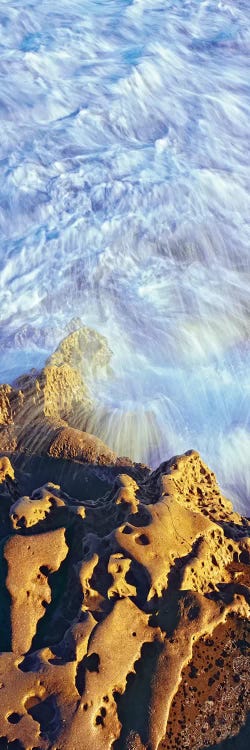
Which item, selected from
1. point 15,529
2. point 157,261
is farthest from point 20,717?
point 157,261

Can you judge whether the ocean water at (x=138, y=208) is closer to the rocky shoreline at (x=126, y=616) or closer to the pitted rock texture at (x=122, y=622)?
the rocky shoreline at (x=126, y=616)

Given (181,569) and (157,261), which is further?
(157,261)

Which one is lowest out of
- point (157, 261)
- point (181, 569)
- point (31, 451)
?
point (157, 261)

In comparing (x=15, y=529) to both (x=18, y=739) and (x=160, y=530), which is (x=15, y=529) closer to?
(x=160, y=530)

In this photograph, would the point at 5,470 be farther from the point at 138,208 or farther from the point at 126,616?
the point at 138,208

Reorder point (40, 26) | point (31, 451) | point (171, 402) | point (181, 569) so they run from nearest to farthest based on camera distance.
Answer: point (181, 569) < point (31, 451) < point (171, 402) < point (40, 26)

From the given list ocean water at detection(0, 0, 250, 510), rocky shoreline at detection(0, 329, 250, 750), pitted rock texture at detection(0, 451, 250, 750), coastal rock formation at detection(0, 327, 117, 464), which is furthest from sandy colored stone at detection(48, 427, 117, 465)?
ocean water at detection(0, 0, 250, 510)

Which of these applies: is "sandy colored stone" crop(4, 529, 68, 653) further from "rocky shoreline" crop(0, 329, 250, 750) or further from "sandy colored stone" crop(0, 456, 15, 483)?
"sandy colored stone" crop(0, 456, 15, 483)
